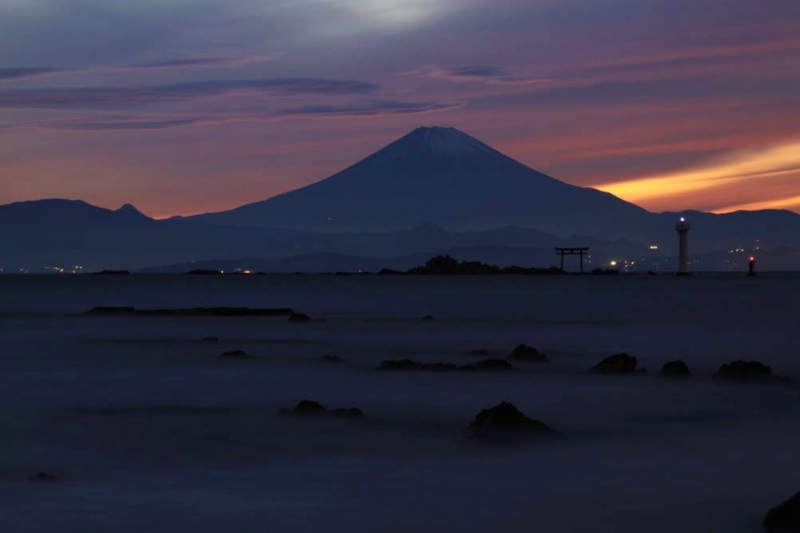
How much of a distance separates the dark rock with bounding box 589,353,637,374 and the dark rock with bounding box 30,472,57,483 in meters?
17.0

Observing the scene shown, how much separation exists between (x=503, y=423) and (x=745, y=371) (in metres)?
11.3

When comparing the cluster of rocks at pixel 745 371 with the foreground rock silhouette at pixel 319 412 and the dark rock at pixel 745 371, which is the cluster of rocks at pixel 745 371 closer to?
the dark rock at pixel 745 371

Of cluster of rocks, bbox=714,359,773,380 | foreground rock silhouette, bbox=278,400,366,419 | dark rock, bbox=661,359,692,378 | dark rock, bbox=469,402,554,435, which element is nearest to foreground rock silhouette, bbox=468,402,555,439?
dark rock, bbox=469,402,554,435

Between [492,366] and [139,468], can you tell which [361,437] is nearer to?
[139,468]

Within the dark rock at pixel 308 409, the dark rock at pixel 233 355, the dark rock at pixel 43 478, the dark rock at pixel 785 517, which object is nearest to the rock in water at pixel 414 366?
the dark rock at pixel 233 355

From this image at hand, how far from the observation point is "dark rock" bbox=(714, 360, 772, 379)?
89.4 ft

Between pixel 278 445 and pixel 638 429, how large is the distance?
20.3 feet

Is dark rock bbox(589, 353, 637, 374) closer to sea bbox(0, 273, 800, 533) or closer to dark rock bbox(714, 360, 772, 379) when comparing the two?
sea bbox(0, 273, 800, 533)

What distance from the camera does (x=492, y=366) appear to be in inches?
1189

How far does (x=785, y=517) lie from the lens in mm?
12539

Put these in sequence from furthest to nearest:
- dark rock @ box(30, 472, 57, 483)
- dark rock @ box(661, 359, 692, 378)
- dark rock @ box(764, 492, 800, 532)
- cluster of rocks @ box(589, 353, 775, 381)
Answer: dark rock @ box(661, 359, 692, 378), cluster of rocks @ box(589, 353, 775, 381), dark rock @ box(30, 472, 57, 483), dark rock @ box(764, 492, 800, 532)

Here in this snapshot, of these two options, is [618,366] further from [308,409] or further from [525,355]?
[308,409]

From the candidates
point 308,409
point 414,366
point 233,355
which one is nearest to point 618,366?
point 414,366

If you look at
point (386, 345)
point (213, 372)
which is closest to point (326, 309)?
point (386, 345)
